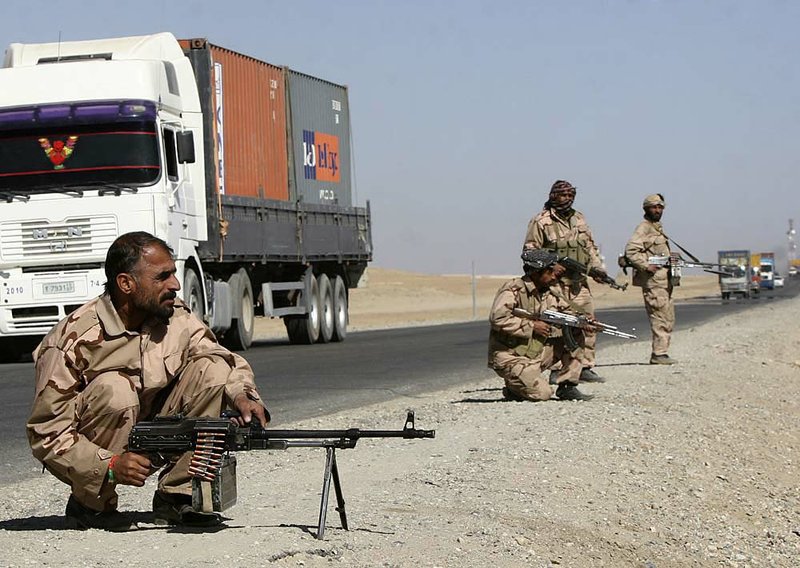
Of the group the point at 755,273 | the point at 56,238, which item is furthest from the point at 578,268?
the point at 755,273

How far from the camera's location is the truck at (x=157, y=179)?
59.9 ft

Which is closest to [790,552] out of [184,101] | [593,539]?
[593,539]

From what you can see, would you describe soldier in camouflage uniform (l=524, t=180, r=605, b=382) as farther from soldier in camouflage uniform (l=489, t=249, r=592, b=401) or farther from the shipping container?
the shipping container

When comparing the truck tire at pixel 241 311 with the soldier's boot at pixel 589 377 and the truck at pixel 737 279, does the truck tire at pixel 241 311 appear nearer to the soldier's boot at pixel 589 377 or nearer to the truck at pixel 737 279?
the soldier's boot at pixel 589 377

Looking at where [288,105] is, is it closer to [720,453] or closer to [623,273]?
Result: [623,273]

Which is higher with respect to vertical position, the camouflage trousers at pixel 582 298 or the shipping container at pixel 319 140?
the shipping container at pixel 319 140

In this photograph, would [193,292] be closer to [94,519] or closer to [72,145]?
[72,145]

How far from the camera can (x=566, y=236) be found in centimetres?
1351

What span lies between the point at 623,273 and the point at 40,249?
757cm

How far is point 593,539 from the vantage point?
7168 millimetres

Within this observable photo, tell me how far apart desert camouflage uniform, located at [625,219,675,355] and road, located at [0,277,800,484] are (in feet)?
3.18

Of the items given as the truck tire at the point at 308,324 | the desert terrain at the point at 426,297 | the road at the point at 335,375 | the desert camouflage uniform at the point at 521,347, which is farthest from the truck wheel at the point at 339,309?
the desert terrain at the point at 426,297

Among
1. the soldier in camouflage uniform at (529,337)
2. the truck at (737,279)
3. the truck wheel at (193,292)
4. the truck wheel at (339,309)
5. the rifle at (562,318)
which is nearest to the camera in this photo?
the soldier in camouflage uniform at (529,337)

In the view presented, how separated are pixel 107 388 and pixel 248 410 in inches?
24.9
